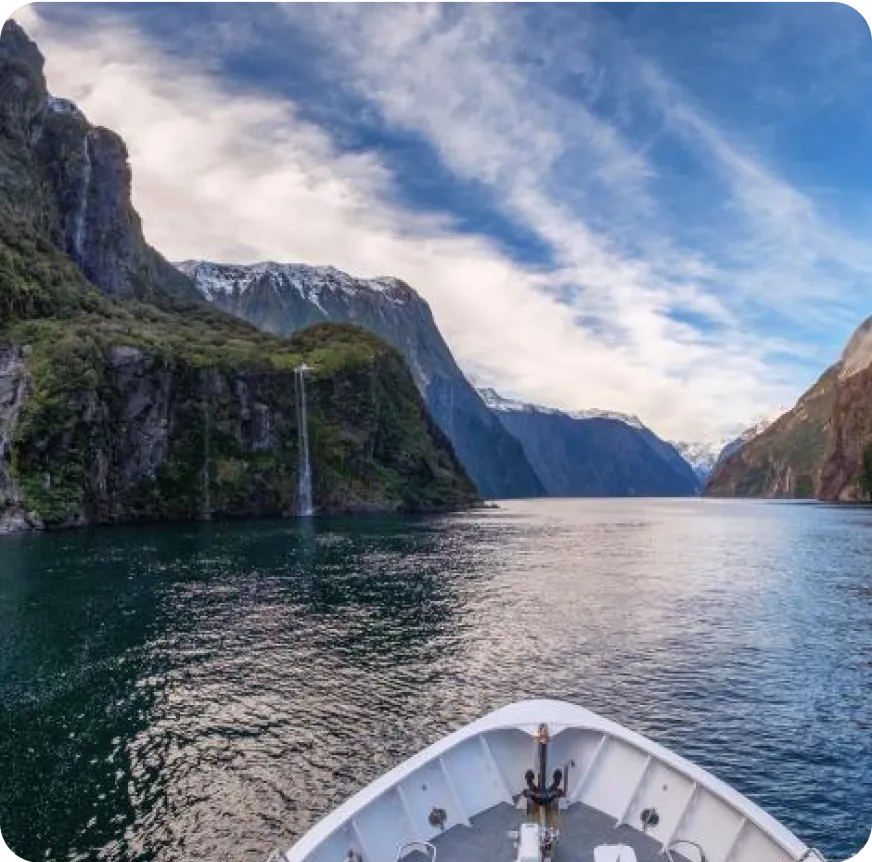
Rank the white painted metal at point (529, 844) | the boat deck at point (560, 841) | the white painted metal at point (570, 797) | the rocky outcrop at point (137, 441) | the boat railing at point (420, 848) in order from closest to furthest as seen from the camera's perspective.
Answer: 1. the white painted metal at point (529, 844)
2. the white painted metal at point (570, 797)
3. the boat railing at point (420, 848)
4. the boat deck at point (560, 841)
5. the rocky outcrop at point (137, 441)

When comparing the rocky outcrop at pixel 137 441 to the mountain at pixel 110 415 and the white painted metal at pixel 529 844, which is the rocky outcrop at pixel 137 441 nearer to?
the mountain at pixel 110 415

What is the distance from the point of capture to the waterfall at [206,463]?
174 metres

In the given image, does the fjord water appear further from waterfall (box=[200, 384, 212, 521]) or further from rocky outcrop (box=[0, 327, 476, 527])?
waterfall (box=[200, 384, 212, 521])

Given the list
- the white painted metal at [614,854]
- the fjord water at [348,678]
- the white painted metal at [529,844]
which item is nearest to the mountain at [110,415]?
the fjord water at [348,678]

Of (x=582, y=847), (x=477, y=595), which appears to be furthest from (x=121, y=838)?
(x=477, y=595)

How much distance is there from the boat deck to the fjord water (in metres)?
8.86

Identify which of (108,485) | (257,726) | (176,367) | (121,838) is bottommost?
(121,838)

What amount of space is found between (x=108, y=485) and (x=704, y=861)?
15916 centimetres

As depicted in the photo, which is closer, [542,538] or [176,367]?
[542,538]

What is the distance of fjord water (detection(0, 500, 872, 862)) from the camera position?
1040 inches

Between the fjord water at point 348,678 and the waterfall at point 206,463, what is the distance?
273 feet

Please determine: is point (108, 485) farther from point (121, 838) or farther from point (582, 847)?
point (582, 847)

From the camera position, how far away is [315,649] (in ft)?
158

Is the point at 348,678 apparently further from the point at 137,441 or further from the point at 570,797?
the point at 137,441
